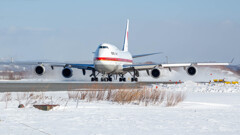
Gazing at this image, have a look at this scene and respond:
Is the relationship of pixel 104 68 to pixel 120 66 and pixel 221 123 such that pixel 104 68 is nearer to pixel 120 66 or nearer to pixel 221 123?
pixel 120 66

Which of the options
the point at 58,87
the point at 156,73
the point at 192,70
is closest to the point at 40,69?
the point at 156,73

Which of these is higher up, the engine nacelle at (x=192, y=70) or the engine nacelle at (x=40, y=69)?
the engine nacelle at (x=40, y=69)

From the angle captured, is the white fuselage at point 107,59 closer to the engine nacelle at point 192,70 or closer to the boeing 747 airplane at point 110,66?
the boeing 747 airplane at point 110,66

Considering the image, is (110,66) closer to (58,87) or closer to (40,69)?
(40,69)

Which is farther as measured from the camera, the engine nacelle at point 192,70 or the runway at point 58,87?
the engine nacelle at point 192,70

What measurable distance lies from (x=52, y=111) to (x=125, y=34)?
159 feet

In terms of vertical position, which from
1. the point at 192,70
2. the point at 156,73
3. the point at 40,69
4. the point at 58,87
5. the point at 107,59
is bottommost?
the point at 58,87

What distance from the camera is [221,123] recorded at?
868cm

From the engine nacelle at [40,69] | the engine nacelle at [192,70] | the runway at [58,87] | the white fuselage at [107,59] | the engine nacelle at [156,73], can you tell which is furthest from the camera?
the engine nacelle at [40,69]

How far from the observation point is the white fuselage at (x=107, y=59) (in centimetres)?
4006

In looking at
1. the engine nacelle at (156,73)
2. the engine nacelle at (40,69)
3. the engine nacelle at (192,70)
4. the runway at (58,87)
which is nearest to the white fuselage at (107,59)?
the engine nacelle at (156,73)

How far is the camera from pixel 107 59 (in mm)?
40531

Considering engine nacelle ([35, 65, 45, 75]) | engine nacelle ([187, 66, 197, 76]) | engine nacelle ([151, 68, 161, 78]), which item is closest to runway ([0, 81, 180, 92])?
engine nacelle ([151, 68, 161, 78])

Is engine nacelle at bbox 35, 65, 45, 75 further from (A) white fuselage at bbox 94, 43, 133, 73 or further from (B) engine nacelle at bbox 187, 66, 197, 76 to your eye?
(B) engine nacelle at bbox 187, 66, 197, 76
